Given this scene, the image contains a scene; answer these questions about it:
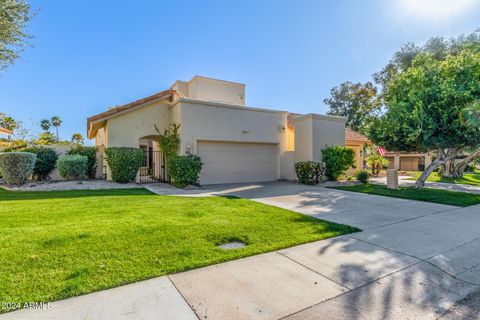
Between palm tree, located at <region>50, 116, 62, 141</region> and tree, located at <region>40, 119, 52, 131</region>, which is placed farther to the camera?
palm tree, located at <region>50, 116, 62, 141</region>

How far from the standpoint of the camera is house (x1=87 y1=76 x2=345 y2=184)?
43.1 feet

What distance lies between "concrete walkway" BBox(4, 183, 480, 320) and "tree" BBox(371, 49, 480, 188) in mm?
7566

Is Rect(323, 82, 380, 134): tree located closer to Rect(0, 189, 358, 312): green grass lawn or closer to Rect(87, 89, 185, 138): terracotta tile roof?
Rect(87, 89, 185, 138): terracotta tile roof

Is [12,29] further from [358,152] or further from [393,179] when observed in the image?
[358,152]

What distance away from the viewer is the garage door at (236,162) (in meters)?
13.6

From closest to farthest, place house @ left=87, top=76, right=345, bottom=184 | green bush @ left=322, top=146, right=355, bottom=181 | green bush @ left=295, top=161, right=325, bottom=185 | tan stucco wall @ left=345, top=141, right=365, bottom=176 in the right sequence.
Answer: house @ left=87, top=76, right=345, bottom=184 → green bush @ left=295, top=161, right=325, bottom=185 → green bush @ left=322, top=146, right=355, bottom=181 → tan stucco wall @ left=345, top=141, right=365, bottom=176

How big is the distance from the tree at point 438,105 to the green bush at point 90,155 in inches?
588

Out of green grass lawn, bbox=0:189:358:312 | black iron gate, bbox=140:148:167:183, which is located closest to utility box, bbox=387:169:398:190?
green grass lawn, bbox=0:189:358:312

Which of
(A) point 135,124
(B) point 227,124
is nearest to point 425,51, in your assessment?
(B) point 227,124

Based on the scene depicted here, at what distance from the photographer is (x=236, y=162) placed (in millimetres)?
14344

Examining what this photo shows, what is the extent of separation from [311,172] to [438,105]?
20.0 feet

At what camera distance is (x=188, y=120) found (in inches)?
509

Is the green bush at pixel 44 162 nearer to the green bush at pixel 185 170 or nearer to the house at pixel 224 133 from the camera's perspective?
the house at pixel 224 133

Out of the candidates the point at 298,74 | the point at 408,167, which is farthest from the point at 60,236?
the point at 408,167
